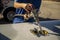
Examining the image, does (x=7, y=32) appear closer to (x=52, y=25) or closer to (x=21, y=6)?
(x=21, y=6)

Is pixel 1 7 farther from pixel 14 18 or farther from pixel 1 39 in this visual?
pixel 1 39

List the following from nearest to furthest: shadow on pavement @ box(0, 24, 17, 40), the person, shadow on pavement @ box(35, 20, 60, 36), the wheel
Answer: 1. shadow on pavement @ box(0, 24, 17, 40)
2. shadow on pavement @ box(35, 20, 60, 36)
3. the person
4. the wheel

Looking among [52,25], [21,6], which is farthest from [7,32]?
[52,25]

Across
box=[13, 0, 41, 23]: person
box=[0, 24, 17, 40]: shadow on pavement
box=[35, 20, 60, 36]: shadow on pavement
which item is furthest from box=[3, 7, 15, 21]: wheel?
box=[35, 20, 60, 36]: shadow on pavement

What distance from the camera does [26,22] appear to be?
6.64 ft

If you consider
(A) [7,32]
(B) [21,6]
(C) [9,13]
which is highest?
(B) [21,6]

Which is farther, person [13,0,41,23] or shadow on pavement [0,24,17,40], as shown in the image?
person [13,0,41,23]

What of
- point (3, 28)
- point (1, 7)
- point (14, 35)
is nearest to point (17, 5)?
point (1, 7)

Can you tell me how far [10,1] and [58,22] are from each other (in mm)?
697

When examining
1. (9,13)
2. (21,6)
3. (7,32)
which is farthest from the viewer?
(9,13)

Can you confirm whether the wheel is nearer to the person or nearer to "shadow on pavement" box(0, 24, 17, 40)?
the person

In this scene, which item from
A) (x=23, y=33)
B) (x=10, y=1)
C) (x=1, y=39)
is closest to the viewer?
(x=1, y=39)

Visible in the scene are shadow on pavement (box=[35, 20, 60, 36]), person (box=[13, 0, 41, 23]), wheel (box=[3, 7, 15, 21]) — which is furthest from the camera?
wheel (box=[3, 7, 15, 21])

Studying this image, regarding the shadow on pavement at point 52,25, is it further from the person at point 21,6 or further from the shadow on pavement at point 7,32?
the shadow on pavement at point 7,32
